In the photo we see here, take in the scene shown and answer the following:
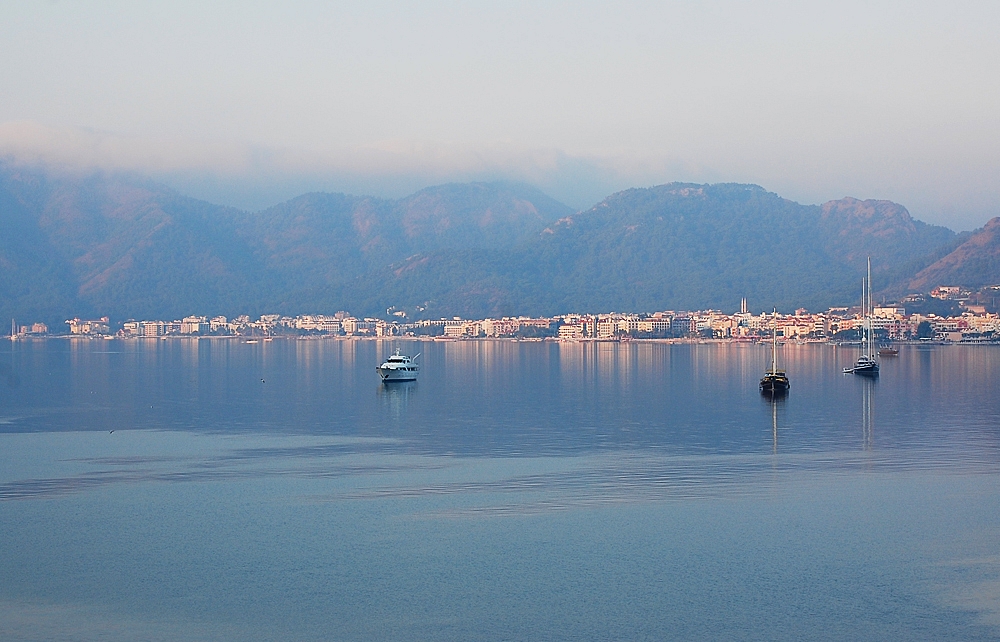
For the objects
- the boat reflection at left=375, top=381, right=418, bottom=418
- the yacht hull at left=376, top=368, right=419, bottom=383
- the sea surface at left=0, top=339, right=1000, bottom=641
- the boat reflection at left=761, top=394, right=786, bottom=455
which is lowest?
the sea surface at left=0, top=339, right=1000, bottom=641

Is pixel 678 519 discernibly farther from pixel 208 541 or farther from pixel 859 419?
pixel 859 419

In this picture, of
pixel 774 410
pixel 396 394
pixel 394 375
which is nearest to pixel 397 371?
pixel 394 375

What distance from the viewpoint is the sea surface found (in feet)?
59.1

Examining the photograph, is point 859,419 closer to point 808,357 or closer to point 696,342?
point 808,357

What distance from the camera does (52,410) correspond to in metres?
51.2

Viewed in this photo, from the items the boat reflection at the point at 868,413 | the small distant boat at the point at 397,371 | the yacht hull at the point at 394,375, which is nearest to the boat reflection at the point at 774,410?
the boat reflection at the point at 868,413

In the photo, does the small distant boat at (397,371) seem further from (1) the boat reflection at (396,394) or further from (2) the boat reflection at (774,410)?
(2) the boat reflection at (774,410)

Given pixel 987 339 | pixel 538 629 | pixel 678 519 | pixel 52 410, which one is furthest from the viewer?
pixel 987 339

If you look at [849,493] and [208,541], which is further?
[849,493]

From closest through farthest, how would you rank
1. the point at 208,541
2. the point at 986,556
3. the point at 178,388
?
Answer: the point at 986,556 → the point at 208,541 → the point at 178,388

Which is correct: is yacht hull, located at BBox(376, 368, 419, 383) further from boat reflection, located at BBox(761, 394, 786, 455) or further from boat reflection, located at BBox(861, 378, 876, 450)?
boat reflection, located at BBox(861, 378, 876, 450)

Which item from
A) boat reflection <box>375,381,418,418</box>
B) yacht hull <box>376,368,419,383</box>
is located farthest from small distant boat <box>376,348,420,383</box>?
boat reflection <box>375,381,418,418</box>

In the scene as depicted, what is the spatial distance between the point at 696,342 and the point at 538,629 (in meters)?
158

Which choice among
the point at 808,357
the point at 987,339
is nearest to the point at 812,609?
the point at 808,357
